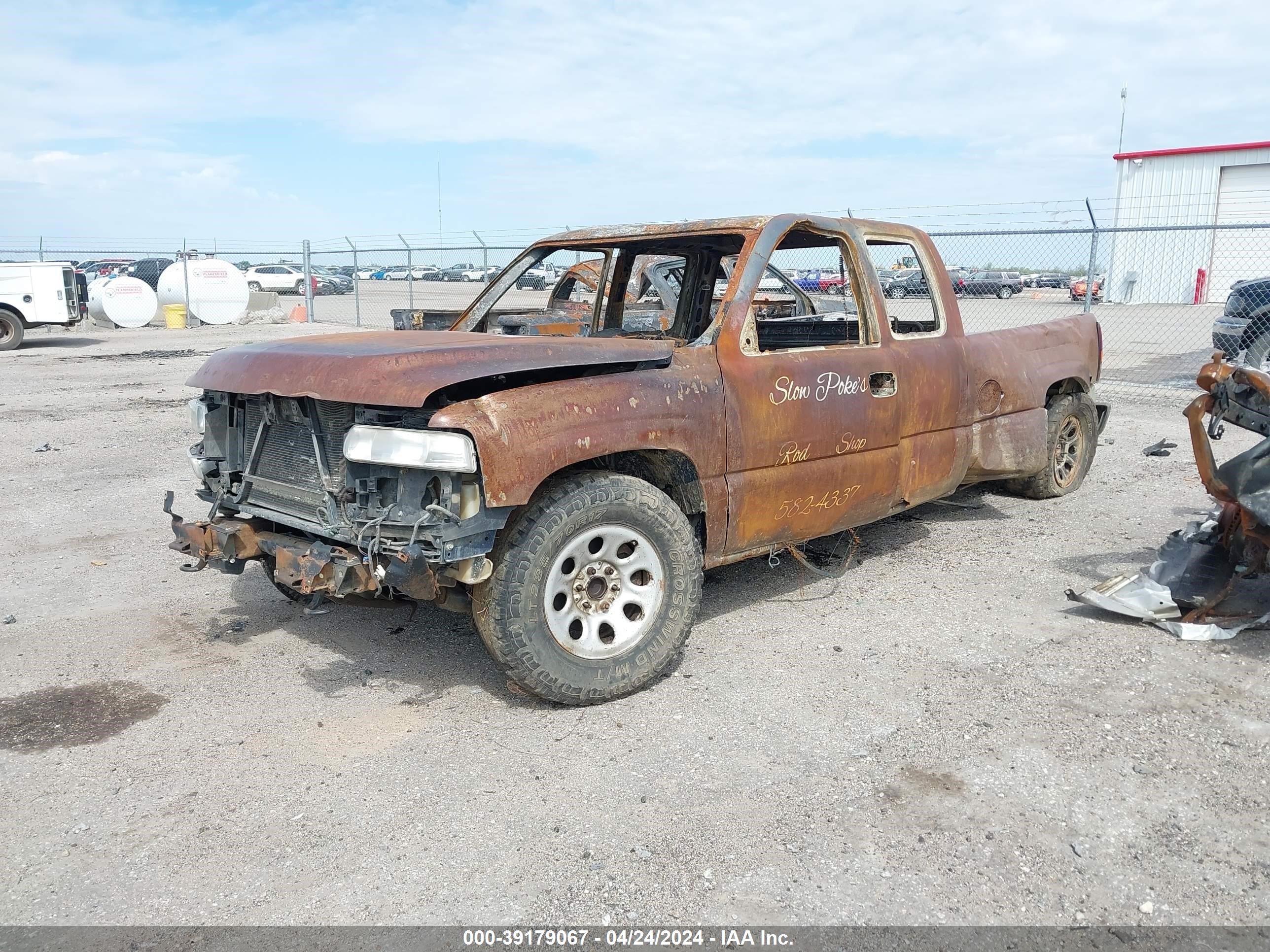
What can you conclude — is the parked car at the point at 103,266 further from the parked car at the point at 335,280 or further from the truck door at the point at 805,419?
the truck door at the point at 805,419

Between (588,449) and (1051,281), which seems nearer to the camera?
(588,449)

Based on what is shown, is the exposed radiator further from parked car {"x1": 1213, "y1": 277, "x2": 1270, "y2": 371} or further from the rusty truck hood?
parked car {"x1": 1213, "y1": 277, "x2": 1270, "y2": 371}

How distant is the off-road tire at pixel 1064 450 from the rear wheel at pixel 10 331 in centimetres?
1931

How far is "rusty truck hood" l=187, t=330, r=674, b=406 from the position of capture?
11.4 feet

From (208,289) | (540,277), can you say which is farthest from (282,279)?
(540,277)

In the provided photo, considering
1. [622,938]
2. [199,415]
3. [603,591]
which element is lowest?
[622,938]

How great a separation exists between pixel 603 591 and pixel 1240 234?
97.9ft

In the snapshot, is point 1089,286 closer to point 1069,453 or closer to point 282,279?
point 1069,453

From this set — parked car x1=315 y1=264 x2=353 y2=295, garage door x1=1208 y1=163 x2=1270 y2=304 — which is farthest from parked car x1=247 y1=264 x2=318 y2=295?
garage door x1=1208 y1=163 x2=1270 y2=304

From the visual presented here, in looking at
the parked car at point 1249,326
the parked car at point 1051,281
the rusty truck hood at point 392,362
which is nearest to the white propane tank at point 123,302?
the parked car at point 1051,281

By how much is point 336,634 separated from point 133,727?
3.52ft

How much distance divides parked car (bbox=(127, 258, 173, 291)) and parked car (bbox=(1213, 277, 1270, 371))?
1203 inches

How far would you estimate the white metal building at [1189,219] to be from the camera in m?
26.3

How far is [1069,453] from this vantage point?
718cm
